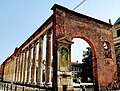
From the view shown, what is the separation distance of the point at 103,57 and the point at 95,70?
1.61m

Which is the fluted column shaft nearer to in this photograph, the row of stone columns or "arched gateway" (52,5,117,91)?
the row of stone columns

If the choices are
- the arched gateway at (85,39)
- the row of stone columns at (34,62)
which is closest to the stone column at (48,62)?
the row of stone columns at (34,62)

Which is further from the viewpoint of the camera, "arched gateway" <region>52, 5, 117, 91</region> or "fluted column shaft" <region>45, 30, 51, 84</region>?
"fluted column shaft" <region>45, 30, 51, 84</region>

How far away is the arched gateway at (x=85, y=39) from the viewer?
505 inches

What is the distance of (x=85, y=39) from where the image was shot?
1545 cm

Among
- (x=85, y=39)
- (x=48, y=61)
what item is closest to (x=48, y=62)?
(x=48, y=61)

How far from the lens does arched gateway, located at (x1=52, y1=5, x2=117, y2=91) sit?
12828mm

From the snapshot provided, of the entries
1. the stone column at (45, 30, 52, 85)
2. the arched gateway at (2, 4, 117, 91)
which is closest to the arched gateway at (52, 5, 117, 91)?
the arched gateway at (2, 4, 117, 91)

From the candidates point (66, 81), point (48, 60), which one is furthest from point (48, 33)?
point (66, 81)

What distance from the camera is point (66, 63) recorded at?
13055 millimetres

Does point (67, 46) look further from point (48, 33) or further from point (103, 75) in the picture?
point (103, 75)

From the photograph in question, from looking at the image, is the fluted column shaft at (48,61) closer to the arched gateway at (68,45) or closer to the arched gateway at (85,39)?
the arched gateway at (68,45)

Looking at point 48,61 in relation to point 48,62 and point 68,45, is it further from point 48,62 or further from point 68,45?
point 68,45

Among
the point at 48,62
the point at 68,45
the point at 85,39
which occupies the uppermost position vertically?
the point at 85,39
